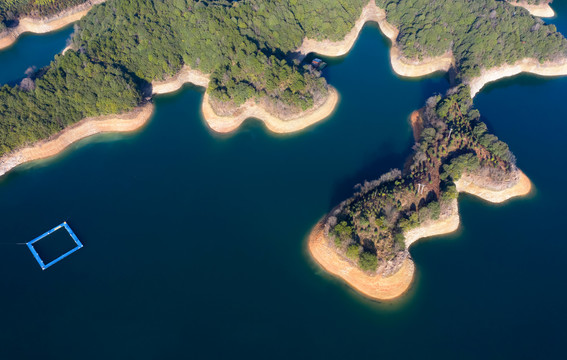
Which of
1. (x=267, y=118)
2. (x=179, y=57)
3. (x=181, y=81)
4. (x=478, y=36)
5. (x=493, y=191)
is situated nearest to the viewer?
(x=493, y=191)

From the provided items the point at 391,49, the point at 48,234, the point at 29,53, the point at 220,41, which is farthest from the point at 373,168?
the point at 29,53

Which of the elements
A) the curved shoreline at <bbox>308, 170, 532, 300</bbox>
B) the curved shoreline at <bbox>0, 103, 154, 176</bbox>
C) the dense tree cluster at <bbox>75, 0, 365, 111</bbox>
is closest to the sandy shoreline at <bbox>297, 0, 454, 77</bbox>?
the dense tree cluster at <bbox>75, 0, 365, 111</bbox>

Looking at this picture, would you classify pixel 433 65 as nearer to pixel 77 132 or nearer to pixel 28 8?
pixel 77 132

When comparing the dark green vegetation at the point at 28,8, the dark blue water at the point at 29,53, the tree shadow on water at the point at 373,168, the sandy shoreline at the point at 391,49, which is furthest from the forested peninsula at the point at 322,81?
the dark green vegetation at the point at 28,8

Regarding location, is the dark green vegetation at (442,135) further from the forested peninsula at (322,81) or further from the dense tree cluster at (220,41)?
the dense tree cluster at (220,41)

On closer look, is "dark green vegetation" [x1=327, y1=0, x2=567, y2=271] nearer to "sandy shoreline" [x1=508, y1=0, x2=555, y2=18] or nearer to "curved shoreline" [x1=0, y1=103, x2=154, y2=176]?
"sandy shoreline" [x1=508, y1=0, x2=555, y2=18]

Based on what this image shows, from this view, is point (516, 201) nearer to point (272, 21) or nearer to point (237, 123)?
point (237, 123)

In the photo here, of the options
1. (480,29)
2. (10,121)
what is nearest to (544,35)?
(480,29)
